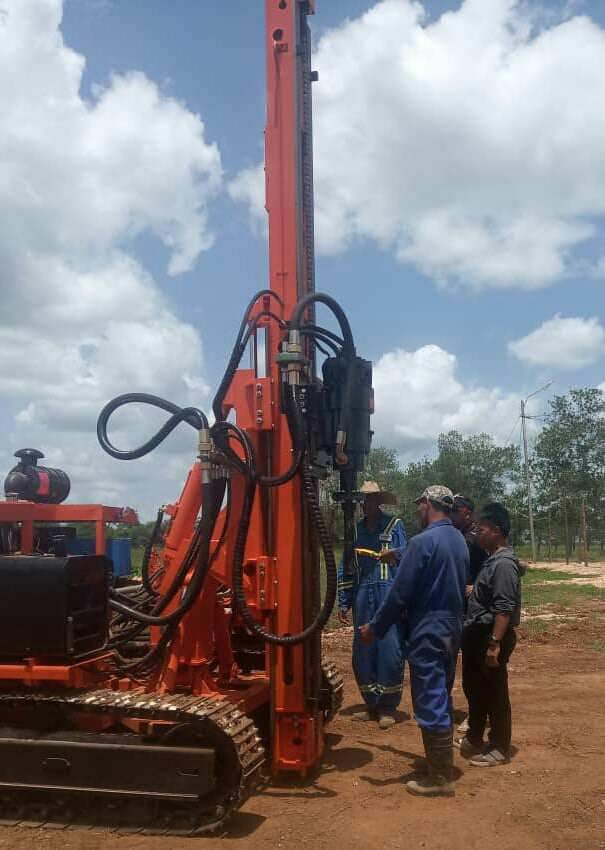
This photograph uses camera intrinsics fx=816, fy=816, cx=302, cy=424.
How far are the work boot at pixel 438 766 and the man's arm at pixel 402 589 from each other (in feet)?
2.38

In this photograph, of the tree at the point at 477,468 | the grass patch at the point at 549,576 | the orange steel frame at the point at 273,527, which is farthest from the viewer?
the tree at the point at 477,468

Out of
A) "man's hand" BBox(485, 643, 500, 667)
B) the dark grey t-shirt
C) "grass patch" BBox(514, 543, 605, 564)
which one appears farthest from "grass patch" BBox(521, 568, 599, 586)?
"man's hand" BBox(485, 643, 500, 667)

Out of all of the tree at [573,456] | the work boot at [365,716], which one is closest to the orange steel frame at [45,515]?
the work boot at [365,716]

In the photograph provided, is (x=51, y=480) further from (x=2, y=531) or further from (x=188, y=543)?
(x=188, y=543)

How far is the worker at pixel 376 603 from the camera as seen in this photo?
7.07m

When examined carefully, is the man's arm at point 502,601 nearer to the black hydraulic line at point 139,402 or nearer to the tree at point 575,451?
the black hydraulic line at point 139,402

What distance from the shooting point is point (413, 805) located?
5027 millimetres

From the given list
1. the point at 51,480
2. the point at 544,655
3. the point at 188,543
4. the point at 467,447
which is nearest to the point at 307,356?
the point at 188,543

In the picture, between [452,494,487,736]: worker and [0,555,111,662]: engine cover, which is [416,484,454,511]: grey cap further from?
[0,555,111,662]: engine cover

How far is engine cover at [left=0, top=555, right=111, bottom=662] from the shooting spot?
4824mm

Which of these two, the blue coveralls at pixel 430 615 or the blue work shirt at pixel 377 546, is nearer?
the blue coveralls at pixel 430 615

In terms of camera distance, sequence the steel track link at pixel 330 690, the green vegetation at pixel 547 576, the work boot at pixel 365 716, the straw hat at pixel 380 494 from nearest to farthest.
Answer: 1. the steel track link at pixel 330 690
2. the work boot at pixel 365 716
3. the straw hat at pixel 380 494
4. the green vegetation at pixel 547 576

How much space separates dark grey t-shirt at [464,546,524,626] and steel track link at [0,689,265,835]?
2.11 metres

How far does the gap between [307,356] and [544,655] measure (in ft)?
22.5
